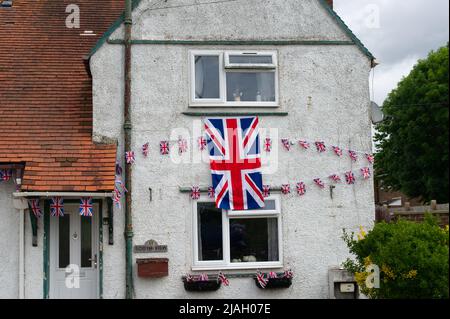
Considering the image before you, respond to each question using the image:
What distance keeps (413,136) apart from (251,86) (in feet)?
15.2

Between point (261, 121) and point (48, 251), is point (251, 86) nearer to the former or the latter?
point (261, 121)

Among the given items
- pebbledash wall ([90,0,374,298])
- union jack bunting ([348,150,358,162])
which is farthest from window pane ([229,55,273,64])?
union jack bunting ([348,150,358,162])

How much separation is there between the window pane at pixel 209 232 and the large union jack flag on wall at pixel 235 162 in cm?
27

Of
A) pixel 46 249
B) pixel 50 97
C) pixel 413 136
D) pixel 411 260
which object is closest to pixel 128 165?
pixel 46 249

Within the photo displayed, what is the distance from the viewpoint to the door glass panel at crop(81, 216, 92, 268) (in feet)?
39.2

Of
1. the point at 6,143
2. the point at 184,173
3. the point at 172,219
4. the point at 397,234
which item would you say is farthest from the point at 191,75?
the point at 397,234

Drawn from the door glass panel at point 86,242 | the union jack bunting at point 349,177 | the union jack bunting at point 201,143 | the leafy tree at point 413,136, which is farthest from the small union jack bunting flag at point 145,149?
the leafy tree at point 413,136

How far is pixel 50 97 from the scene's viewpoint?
507 inches

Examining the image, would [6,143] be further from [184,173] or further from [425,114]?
[425,114]

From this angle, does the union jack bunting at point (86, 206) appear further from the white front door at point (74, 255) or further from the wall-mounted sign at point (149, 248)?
the wall-mounted sign at point (149, 248)

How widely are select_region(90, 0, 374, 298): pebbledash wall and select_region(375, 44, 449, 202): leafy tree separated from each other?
142 cm

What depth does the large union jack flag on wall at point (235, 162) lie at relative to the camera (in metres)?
11.8

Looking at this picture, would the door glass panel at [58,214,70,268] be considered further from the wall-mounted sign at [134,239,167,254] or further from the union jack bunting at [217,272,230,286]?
the union jack bunting at [217,272,230,286]

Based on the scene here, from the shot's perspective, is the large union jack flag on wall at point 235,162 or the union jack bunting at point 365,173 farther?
the union jack bunting at point 365,173
